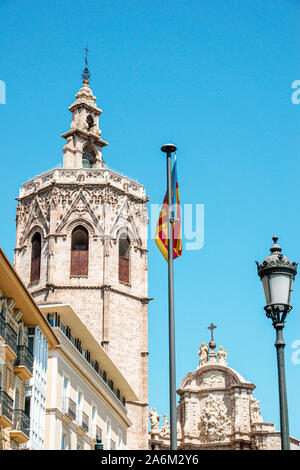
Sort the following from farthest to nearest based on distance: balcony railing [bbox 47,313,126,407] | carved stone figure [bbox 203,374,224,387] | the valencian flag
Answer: carved stone figure [bbox 203,374,224,387], balcony railing [bbox 47,313,126,407], the valencian flag

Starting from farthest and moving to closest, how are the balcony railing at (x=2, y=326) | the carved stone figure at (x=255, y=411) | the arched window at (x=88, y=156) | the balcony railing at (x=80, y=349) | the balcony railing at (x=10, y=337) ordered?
the arched window at (x=88, y=156) → the carved stone figure at (x=255, y=411) → the balcony railing at (x=80, y=349) → the balcony railing at (x=10, y=337) → the balcony railing at (x=2, y=326)

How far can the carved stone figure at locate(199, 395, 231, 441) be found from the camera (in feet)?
241

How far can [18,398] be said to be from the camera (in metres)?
36.3

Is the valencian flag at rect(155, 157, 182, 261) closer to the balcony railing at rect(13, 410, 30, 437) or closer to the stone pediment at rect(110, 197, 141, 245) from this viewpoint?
the balcony railing at rect(13, 410, 30, 437)

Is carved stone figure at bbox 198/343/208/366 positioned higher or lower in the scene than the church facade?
higher

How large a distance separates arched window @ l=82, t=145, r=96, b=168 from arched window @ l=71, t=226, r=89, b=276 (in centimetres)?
900

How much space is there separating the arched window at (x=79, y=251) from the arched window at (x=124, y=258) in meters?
2.72

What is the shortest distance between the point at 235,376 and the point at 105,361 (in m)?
25.7

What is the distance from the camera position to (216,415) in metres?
74.3

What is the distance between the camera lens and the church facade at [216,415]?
236ft

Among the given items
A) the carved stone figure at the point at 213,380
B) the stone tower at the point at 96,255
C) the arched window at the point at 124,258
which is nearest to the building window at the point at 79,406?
the stone tower at the point at 96,255

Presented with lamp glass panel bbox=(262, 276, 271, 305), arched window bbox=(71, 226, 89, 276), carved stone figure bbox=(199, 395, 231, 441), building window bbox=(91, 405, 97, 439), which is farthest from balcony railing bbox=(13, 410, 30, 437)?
carved stone figure bbox=(199, 395, 231, 441)

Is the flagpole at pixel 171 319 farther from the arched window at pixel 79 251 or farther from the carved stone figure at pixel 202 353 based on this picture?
the carved stone figure at pixel 202 353
